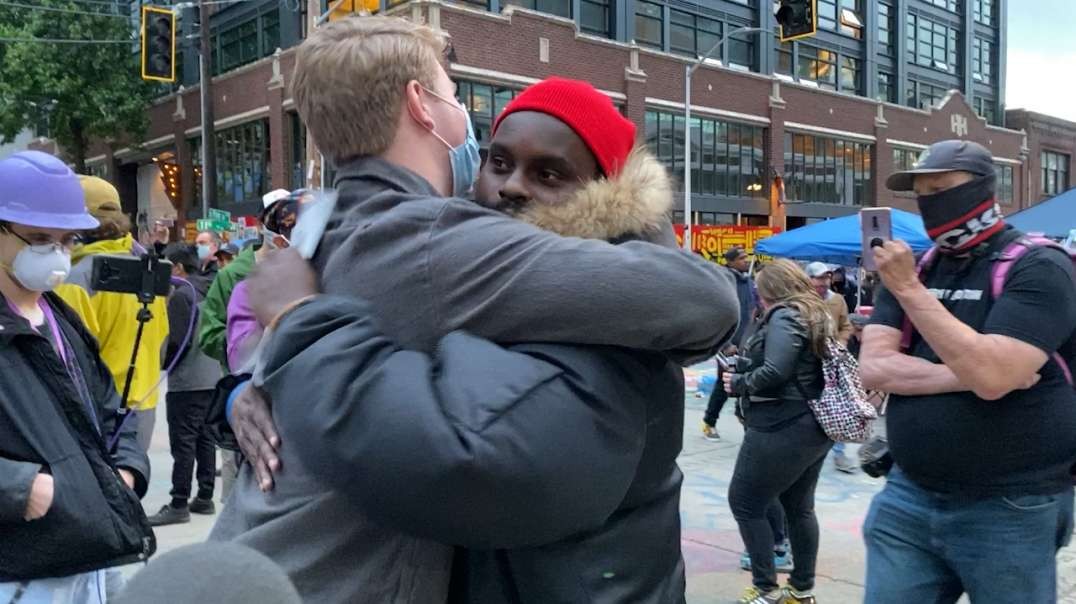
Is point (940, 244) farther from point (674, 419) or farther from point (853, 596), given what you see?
point (853, 596)

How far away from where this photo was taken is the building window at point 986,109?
164ft

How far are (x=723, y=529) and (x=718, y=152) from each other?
94.7ft

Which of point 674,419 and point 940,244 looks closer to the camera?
point 674,419

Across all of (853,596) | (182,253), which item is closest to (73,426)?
(853,596)

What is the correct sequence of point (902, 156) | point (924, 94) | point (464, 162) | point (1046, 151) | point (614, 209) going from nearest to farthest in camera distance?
point (614, 209) < point (464, 162) < point (902, 156) < point (924, 94) < point (1046, 151)

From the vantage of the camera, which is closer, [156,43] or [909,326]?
[909,326]

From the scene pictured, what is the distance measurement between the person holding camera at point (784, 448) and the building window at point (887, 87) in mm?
42164

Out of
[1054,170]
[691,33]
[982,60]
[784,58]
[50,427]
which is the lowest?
[50,427]

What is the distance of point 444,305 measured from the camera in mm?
1213

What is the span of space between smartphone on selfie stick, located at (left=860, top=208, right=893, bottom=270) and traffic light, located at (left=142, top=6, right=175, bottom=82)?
1604 cm

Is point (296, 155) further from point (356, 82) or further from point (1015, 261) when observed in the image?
point (356, 82)

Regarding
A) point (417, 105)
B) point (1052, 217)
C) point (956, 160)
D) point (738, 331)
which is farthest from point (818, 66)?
point (417, 105)

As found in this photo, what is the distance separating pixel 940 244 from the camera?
289 centimetres

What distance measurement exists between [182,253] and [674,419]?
A: 7.19m
